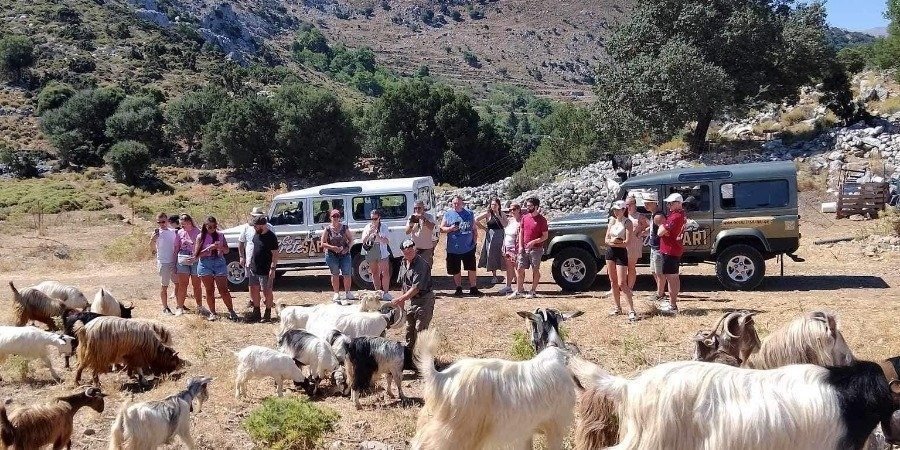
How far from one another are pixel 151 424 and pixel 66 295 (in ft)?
18.5

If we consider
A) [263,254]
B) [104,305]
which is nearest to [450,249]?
[263,254]

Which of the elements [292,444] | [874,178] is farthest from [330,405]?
[874,178]

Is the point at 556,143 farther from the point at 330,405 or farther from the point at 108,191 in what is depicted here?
the point at 330,405

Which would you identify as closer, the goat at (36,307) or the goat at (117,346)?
the goat at (117,346)

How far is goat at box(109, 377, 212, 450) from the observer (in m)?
5.51

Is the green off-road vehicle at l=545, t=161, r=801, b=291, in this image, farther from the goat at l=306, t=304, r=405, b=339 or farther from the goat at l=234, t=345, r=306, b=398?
the goat at l=234, t=345, r=306, b=398

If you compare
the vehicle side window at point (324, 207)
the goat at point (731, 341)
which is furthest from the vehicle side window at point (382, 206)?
the goat at point (731, 341)

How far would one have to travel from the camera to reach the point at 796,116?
3309 centimetres

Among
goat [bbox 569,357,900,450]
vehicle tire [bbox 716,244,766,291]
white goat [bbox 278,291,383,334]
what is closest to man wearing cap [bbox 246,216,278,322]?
white goat [bbox 278,291,383,334]

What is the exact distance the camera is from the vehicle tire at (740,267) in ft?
38.6

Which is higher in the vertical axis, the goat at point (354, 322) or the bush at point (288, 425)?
the goat at point (354, 322)

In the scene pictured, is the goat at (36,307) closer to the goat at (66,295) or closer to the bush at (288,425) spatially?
the goat at (66,295)

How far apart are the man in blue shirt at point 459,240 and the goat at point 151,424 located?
678 cm

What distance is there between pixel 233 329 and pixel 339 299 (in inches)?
67.7
